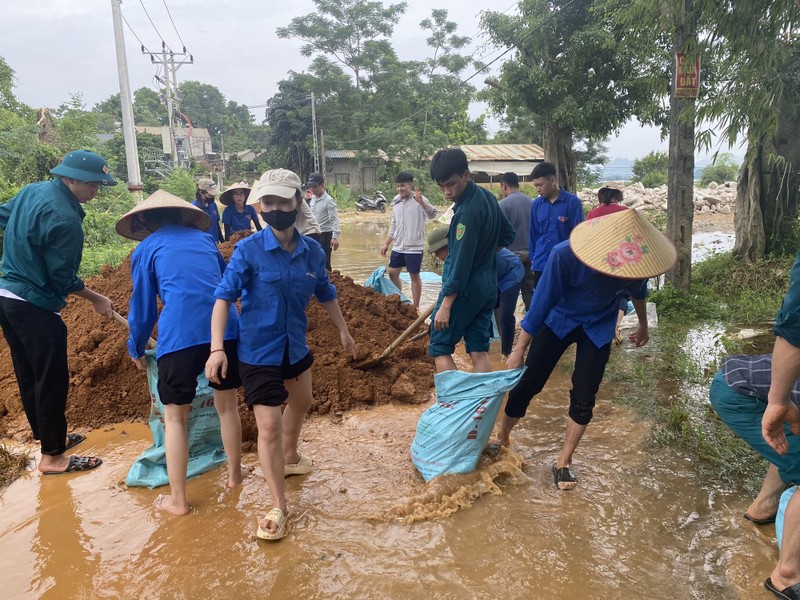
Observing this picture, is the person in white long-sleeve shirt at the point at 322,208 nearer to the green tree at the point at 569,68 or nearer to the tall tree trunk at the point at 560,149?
the green tree at the point at 569,68

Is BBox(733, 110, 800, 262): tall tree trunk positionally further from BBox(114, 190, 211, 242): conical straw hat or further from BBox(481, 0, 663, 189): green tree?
BBox(114, 190, 211, 242): conical straw hat

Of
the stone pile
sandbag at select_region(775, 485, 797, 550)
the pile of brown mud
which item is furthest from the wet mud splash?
the stone pile

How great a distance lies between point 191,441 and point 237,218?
15.7 ft

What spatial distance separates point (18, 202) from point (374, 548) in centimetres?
271

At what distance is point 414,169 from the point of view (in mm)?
31094

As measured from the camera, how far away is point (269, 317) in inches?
105

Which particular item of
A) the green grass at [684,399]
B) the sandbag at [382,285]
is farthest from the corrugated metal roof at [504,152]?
the green grass at [684,399]

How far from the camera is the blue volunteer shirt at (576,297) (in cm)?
294

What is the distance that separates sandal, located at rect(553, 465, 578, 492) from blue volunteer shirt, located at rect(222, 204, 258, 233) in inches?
225

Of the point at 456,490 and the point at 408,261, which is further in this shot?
the point at 408,261

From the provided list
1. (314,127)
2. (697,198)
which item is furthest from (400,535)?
(314,127)

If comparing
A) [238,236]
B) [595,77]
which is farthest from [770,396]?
[595,77]

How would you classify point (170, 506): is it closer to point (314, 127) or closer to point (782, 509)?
point (782, 509)

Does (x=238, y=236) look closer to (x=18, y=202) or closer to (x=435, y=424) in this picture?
(x=18, y=202)
